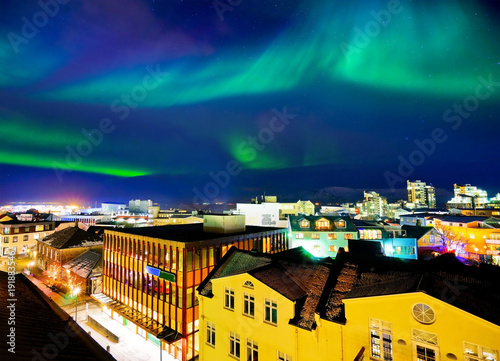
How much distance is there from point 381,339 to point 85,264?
4854cm

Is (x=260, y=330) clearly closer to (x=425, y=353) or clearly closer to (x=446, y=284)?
(x=425, y=353)

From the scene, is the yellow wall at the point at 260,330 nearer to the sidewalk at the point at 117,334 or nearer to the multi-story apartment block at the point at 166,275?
the multi-story apartment block at the point at 166,275

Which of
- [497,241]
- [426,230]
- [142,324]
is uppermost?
[426,230]

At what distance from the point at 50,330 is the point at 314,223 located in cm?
5129

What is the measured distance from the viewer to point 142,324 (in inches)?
1125

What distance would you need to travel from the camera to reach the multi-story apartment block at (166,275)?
87.8 feet

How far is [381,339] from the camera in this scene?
12.5 metres

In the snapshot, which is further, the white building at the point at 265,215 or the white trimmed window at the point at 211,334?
the white building at the point at 265,215

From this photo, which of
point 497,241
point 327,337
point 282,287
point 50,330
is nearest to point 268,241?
point 282,287

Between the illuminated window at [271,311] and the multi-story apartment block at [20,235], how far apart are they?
239 feet

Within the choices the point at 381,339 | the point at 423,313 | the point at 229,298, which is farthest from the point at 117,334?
the point at 423,313

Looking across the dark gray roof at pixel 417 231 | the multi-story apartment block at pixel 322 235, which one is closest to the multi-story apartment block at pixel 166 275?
the multi-story apartment block at pixel 322 235

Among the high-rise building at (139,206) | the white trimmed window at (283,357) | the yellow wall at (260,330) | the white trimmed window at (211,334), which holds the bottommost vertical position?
the white trimmed window at (211,334)

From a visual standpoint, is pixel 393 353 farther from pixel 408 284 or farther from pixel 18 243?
pixel 18 243
